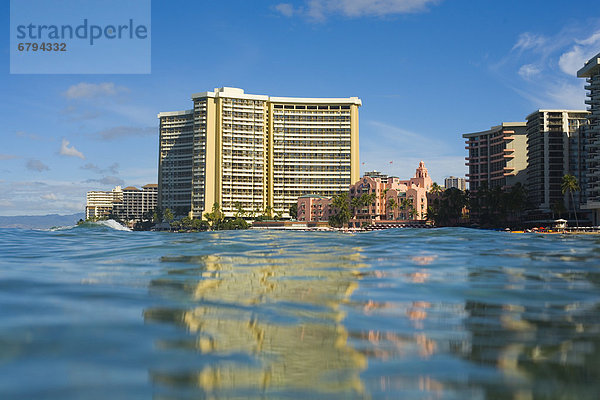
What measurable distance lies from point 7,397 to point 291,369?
2.42 meters

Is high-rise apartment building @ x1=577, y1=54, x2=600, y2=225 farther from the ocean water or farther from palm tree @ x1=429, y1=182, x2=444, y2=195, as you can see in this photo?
the ocean water

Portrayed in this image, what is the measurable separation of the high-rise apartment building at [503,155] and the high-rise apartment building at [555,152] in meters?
18.8

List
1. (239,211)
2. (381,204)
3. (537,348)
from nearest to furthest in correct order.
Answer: (537,348) → (381,204) → (239,211)

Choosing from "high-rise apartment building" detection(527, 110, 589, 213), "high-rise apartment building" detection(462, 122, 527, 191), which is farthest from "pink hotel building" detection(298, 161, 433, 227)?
"high-rise apartment building" detection(527, 110, 589, 213)

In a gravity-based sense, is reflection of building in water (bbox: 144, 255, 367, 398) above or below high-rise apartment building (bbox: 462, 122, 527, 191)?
below

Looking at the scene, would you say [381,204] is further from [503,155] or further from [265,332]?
[265,332]

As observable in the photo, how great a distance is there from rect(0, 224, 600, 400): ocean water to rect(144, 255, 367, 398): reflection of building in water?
21mm

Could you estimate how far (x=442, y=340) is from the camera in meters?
5.54

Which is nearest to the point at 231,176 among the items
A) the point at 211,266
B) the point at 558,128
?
the point at 558,128

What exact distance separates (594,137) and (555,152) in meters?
36.0

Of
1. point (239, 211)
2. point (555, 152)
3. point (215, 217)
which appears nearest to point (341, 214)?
point (239, 211)

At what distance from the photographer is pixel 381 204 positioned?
18125cm

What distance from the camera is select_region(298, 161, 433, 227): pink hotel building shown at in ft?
578

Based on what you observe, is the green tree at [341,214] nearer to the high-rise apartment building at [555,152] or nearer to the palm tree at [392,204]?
the palm tree at [392,204]
